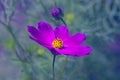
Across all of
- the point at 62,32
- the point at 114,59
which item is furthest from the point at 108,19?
the point at 62,32

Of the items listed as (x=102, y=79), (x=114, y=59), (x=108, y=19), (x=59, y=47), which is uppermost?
(x=108, y=19)

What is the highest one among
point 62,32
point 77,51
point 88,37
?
point 88,37

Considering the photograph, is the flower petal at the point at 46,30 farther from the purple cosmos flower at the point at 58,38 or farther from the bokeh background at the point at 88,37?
the bokeh background at the point at 88,37

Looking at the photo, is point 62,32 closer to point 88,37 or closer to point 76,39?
point 76,39

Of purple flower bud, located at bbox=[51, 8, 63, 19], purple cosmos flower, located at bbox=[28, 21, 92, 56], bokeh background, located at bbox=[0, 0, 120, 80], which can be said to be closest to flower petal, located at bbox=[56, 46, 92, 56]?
purple cosmos flower, located at bbox=[28, 21, 92, 56]

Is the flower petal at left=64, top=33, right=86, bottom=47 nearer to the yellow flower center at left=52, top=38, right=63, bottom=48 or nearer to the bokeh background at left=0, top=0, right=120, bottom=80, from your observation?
the yellow flower center at left=52, top=38, right=63, bottom=48

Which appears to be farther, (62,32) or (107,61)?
(107,61)

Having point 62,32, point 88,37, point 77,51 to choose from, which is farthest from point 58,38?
point 88,37

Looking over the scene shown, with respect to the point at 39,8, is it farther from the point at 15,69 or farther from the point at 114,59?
the point at 114,59
